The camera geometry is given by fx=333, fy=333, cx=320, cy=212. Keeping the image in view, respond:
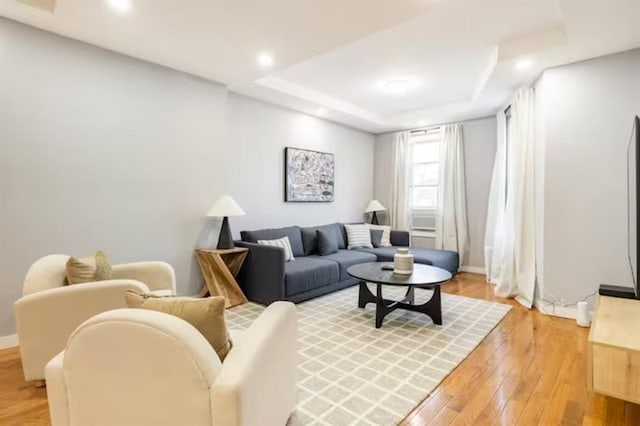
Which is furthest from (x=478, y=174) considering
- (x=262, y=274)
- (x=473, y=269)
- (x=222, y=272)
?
(x=222, y=272)

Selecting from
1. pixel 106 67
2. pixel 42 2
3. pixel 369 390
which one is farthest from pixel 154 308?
pixel 106 67

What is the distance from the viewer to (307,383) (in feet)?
6.99

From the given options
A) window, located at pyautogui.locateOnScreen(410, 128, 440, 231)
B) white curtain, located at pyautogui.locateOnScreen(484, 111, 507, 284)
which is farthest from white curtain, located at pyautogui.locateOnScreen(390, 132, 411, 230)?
white curtain, located at pyautogui.locateOnScreen(484, 111, 507, 284)

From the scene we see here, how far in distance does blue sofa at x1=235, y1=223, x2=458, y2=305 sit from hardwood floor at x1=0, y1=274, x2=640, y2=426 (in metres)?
1.81

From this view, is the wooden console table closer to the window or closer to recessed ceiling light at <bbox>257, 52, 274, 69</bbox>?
recessed ceiling light at <bbox>257, 52, 274, 69</bbox>

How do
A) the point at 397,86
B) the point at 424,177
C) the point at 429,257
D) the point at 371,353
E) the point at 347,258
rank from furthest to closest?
the point at 424,177 < the point at 429,257 < the point at 347,258 < the point at 397,86 < the point at 371,353

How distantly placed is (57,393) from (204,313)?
613mm

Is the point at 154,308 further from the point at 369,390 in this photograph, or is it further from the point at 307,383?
the point at 369,390

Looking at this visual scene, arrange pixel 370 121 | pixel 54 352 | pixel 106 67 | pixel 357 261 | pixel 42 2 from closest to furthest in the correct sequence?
pixel 54 352, pixel 42 2, pixel 106 67, pixel 357 261, pixel 370 121

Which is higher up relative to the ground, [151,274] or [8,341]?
[151,274]

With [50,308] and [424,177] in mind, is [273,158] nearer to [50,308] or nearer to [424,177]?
[424,177]

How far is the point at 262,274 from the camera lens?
12.1 ft

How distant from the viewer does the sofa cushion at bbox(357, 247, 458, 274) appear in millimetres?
4551

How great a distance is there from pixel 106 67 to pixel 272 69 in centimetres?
152
